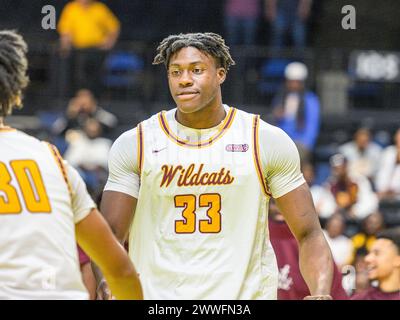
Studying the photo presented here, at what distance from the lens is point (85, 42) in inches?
652

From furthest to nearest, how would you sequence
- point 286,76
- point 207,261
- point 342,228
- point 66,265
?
point 286,76 < point 342,228 < point 207,261 < point 66,265

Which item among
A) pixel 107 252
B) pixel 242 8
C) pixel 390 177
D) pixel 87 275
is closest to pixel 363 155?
pixel 390 177

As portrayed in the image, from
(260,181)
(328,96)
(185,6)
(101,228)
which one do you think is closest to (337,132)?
(328,96)

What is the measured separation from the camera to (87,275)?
7.47 m

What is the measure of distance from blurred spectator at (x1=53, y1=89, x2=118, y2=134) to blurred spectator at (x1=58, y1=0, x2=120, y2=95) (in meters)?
0.84

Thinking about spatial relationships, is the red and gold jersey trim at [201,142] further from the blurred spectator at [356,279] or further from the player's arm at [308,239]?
the blurred spectator at [356,279]

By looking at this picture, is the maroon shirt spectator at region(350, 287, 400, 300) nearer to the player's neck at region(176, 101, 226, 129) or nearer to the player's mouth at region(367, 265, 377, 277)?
the player's mouth at region(367, 265, 377, 277)

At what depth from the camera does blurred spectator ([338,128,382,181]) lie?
15562 millimetres

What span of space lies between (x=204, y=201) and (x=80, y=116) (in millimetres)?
9040

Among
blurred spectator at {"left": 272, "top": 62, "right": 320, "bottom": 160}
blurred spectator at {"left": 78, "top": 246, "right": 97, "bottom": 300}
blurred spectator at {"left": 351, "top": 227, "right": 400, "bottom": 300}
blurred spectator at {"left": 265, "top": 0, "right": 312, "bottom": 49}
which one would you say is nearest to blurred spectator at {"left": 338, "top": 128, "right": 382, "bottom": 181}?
blurred spectator at {"left": 272, "top": 62, "right": 320, "bottom": 160}

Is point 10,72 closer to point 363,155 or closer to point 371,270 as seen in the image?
point 371,270

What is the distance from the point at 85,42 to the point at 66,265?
1221 centimetres

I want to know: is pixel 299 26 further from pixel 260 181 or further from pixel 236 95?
pixel 260 181

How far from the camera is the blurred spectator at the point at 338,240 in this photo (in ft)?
41.0
